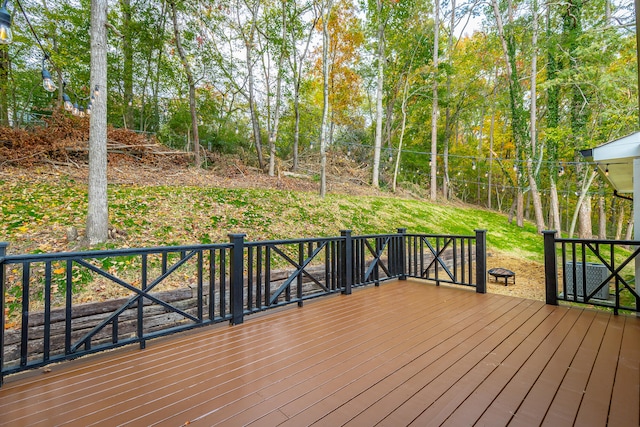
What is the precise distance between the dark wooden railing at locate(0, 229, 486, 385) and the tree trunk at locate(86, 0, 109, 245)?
932 millimetres

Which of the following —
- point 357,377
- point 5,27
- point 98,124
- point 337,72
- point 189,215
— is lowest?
point 357,377

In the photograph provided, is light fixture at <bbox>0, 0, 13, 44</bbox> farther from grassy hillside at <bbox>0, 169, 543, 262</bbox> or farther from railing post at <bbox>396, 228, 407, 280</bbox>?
railing post at <bbox>396, 228, 407, 280</bbox>

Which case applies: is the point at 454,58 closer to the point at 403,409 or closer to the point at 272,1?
the point at 272,1

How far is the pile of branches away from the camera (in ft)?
21.1

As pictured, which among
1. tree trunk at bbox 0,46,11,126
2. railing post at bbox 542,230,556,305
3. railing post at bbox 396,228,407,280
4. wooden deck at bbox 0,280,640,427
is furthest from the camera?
tree trunk at bbox 0,46,11,126

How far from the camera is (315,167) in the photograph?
12.5 m

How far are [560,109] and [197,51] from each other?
1372cm

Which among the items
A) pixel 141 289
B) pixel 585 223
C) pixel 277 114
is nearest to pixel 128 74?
pixel 277 114

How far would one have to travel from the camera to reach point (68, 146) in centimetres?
697

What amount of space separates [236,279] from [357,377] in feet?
5.03

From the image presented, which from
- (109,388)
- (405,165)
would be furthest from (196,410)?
(405,165)

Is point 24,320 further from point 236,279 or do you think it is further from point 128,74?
point 128,74

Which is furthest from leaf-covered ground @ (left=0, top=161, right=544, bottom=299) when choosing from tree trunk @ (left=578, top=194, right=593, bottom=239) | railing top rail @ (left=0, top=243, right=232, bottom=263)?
railing top rail @ (left=0, top=243, right=232, bottom=263)

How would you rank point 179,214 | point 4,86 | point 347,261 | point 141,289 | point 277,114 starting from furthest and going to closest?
point 277,114, point 4,86, point 179,214, point 347,261, point 141,289
